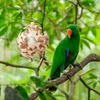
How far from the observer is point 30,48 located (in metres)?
0.90

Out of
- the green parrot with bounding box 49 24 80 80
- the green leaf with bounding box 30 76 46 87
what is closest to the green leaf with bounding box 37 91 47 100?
the green leaf with bounding box 30 76 46 87

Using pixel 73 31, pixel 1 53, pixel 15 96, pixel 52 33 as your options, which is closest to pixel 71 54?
pixel 73 31

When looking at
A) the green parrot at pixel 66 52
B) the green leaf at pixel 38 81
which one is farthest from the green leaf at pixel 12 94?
the green parrot at pixel 66 52

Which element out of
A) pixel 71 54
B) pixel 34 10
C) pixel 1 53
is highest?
pixel 34 10

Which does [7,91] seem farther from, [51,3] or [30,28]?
[51,3]

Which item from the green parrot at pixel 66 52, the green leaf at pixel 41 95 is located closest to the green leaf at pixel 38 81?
the green leaf at pixel 41 95

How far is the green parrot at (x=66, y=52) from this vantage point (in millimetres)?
998

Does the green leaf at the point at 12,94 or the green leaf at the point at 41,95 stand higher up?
the green leaf at the point at 12,94

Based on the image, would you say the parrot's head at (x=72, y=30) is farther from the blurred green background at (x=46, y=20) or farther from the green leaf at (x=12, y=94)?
the green leaf at (x=12, y=94)

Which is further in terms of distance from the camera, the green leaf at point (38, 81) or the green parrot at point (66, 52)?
the green parrot at point (66, 52)

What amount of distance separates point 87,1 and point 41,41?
0.36 meters

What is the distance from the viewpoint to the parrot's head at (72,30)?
0.98 metres

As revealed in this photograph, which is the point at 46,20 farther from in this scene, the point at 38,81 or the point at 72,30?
the point at 38,81

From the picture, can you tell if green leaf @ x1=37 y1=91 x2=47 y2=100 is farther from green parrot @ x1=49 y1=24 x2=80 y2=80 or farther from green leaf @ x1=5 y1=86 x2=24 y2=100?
green parrot @ x1=49 y1=24 x2=80 y2=80
